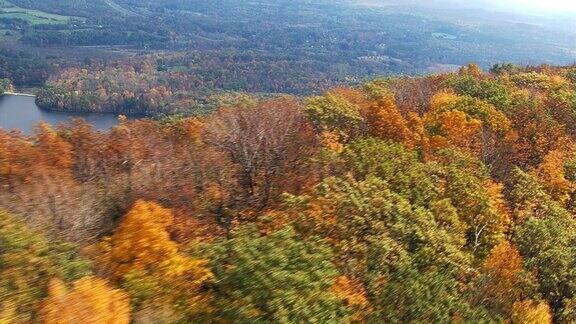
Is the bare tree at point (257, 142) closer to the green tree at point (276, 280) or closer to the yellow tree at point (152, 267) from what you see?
the yellow tree at point (152, 267)

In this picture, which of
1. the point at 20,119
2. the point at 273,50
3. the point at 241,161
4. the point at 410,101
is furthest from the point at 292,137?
the point at 273,50

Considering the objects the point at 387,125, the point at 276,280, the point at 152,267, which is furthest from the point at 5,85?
the point at 276,280

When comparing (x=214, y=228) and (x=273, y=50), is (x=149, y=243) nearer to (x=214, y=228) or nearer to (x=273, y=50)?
(x=214, y=228)

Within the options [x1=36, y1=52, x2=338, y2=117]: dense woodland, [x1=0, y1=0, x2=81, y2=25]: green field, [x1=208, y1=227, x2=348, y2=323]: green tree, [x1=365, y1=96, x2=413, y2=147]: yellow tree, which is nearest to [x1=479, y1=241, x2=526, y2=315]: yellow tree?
[x1=208, y1=227, x2=348, y2=323]: green tree

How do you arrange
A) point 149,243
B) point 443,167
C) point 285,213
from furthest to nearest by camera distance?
point 443,167
point 285,213
point 149,243

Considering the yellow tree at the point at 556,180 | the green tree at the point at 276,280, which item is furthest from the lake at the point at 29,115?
the green tree at the point at 276,280

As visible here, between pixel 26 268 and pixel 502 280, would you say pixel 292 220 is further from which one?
pixel 502 280
